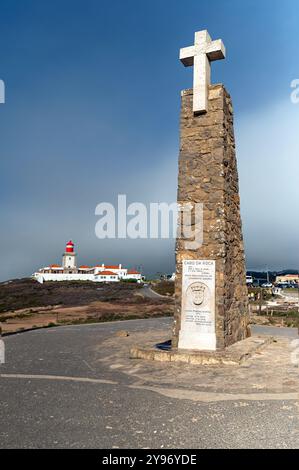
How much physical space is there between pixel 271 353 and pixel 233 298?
166 centimetres

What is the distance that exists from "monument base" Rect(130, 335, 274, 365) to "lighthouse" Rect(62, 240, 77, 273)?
82.8m

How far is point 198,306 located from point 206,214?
233cm

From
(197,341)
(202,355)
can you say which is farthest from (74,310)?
(202,355)

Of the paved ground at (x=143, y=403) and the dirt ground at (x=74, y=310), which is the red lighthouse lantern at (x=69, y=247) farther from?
the paved ground at (x=143, y=403)

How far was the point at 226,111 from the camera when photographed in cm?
1011

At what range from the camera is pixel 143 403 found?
5336mm

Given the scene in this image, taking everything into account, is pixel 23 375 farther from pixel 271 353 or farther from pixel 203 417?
pixel 271 353

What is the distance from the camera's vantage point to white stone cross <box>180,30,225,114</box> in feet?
32.3

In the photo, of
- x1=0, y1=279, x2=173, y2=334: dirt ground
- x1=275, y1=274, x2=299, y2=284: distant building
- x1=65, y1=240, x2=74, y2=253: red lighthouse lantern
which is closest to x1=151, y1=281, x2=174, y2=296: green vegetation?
x1=0, y1=279, x2=173, y2=334: dirt ground

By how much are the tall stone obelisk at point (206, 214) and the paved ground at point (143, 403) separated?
4.61ft

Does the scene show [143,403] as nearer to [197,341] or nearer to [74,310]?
[197,341]
